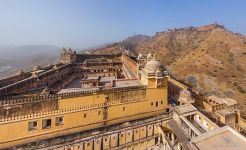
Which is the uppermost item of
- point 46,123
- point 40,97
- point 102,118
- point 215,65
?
point 215,65

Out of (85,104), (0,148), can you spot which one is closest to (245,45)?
(85,104)

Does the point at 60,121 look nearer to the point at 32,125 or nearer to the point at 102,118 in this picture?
the point at 32,125

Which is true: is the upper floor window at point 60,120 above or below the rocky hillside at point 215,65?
below

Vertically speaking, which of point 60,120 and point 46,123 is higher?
point 60,120

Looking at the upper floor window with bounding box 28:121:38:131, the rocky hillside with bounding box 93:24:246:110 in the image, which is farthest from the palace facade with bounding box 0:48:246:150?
the rocky hillside with bounding box 93:24:246:110

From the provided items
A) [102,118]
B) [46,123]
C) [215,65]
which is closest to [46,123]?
[46,123]

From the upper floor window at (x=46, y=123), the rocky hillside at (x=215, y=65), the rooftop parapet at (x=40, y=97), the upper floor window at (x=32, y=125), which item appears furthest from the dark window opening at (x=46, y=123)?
the rocky hillside at (x=215, y=65)

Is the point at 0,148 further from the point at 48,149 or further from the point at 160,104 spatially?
the point at 160,104

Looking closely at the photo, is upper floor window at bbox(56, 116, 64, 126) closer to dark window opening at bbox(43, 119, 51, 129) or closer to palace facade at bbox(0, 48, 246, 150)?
palace facade at bbox(0, 48, 246, 150)

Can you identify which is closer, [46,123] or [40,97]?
[40,97]

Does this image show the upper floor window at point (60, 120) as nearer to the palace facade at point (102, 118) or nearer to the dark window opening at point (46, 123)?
the palace facade at point (102, 118)

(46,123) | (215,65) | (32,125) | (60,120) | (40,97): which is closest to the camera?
(32,125)
